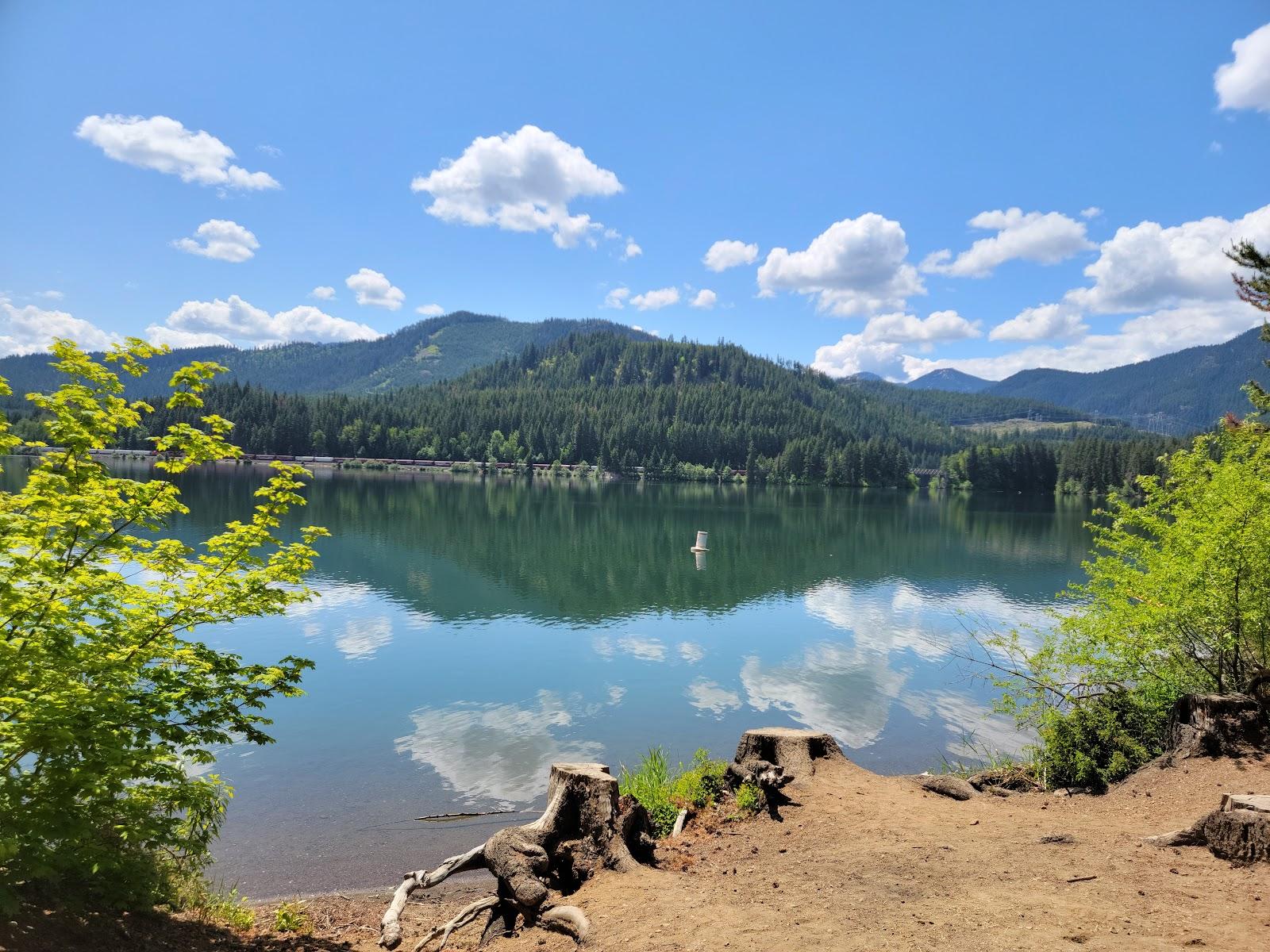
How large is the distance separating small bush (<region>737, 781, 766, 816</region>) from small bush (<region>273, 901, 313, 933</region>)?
6334mm

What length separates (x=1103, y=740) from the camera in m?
12.7

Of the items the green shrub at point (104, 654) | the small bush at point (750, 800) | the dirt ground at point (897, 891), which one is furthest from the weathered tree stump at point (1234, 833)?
the green shrub at point (104, 654)

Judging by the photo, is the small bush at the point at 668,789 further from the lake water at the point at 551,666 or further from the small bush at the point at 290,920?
the small bush at the point at 290,920

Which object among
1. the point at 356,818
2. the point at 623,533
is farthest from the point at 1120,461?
the point at 356,818

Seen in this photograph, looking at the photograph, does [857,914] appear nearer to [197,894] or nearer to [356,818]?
[197,894]

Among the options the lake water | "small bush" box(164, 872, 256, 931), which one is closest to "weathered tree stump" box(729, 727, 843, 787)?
the lake water

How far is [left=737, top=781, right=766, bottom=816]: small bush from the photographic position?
1067 centimetres

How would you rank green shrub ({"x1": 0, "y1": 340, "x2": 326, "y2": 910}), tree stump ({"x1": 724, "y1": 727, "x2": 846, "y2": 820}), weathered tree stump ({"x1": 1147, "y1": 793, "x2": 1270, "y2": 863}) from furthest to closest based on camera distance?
tree stump ({"x1": 724, "y1": 727, "x2": 846, "y2": 820}), weathered tree stump ({"x1": 1147, "y1": 793, "x2": 1270, "y2": 863}), green shrub ({"x1": 0, "y1": 340, "x2": 326, "y2": 910})

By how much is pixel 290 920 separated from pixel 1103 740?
13795 mm

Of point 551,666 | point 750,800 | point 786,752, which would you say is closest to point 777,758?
point 786,752

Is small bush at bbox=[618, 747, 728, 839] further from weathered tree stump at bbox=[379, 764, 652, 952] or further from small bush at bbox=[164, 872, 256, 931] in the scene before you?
small bush at bbox=[164, 872, 256, 931]

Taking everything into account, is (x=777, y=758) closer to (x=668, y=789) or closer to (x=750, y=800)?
(x=750, y=800)

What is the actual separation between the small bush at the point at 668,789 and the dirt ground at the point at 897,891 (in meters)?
0.67

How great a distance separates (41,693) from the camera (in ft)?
20.9
